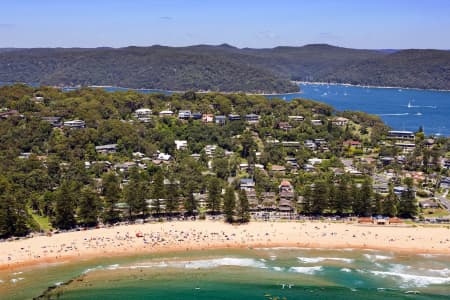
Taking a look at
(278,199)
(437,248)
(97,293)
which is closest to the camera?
(97,293)

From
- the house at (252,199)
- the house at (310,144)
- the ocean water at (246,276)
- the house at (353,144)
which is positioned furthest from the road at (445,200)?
the house at (310,144)

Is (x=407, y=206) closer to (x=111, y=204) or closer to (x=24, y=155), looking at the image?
(x=111, y=204)

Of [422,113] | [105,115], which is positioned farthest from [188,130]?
[422,113]

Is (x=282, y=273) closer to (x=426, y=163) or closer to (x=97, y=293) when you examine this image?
(x=97, y=293)

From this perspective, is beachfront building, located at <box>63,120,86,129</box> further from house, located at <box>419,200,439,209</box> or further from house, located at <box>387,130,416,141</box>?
house, located at <box>387,130,416,141</box>

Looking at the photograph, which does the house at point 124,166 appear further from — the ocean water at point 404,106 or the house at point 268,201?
the ocean water at point 404,106

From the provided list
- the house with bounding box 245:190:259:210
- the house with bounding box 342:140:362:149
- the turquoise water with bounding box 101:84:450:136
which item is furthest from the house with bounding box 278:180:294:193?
the turquoise water with bounding box 101:84:450:136
